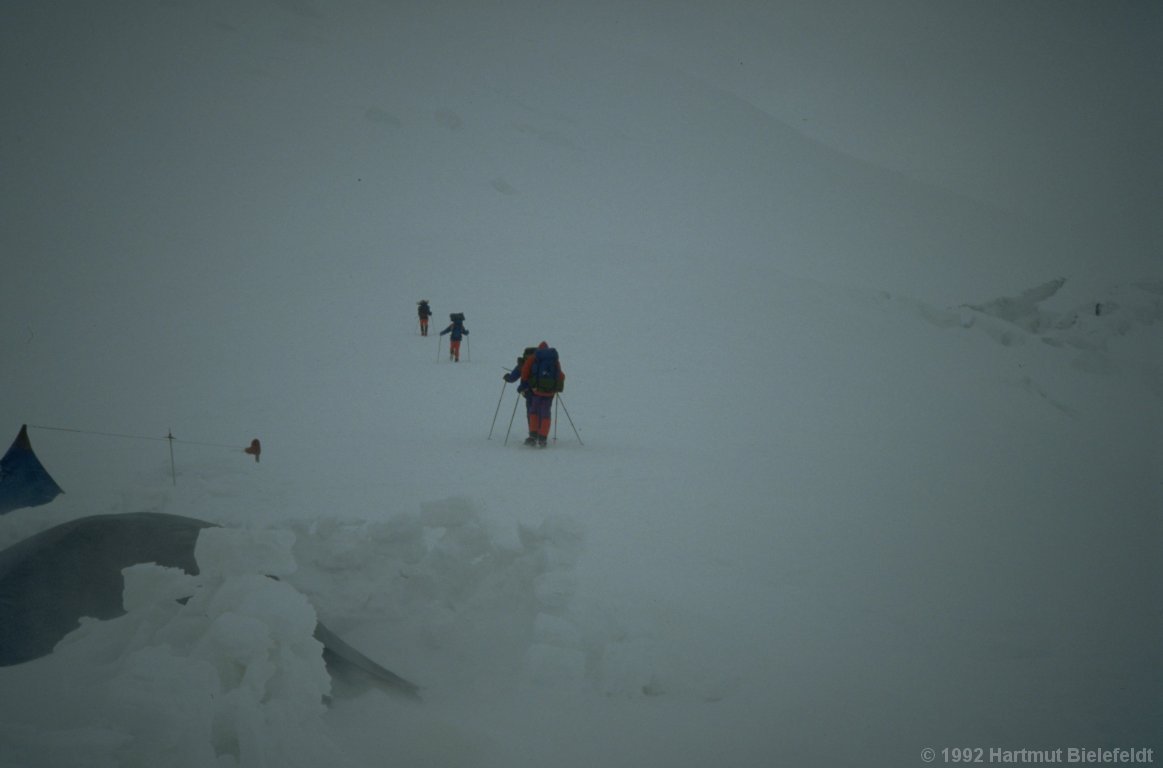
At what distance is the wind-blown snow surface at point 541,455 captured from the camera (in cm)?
390

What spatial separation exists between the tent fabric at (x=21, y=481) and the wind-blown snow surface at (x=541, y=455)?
0.53 m

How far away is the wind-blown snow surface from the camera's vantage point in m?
3.90

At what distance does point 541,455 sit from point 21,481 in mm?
6400

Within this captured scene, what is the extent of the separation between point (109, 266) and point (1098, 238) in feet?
181

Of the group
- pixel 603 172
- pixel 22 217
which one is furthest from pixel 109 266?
pixel 603 172

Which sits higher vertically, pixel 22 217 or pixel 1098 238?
pixel 1098 238

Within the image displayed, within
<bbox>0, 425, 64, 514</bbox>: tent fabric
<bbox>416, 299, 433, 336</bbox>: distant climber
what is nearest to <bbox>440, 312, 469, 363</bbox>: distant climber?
<bbox>416, 299, 433, 336</bbox>: distant climber

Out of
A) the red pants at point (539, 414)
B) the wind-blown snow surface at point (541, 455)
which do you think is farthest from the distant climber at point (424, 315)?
the red pants at point (539, 414)

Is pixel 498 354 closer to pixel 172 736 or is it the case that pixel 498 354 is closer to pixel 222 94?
pixel 172 736

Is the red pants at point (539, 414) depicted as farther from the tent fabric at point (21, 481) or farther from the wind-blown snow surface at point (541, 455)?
the tent fabric at point (21, 481)

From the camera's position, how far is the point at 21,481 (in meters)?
7.44

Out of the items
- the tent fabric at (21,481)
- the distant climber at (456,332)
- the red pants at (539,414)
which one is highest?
the distant climber at (456,332)

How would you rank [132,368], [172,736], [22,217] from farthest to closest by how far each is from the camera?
[22,217]
[132,368]
[172,736]

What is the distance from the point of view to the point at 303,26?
6216 centimetres
